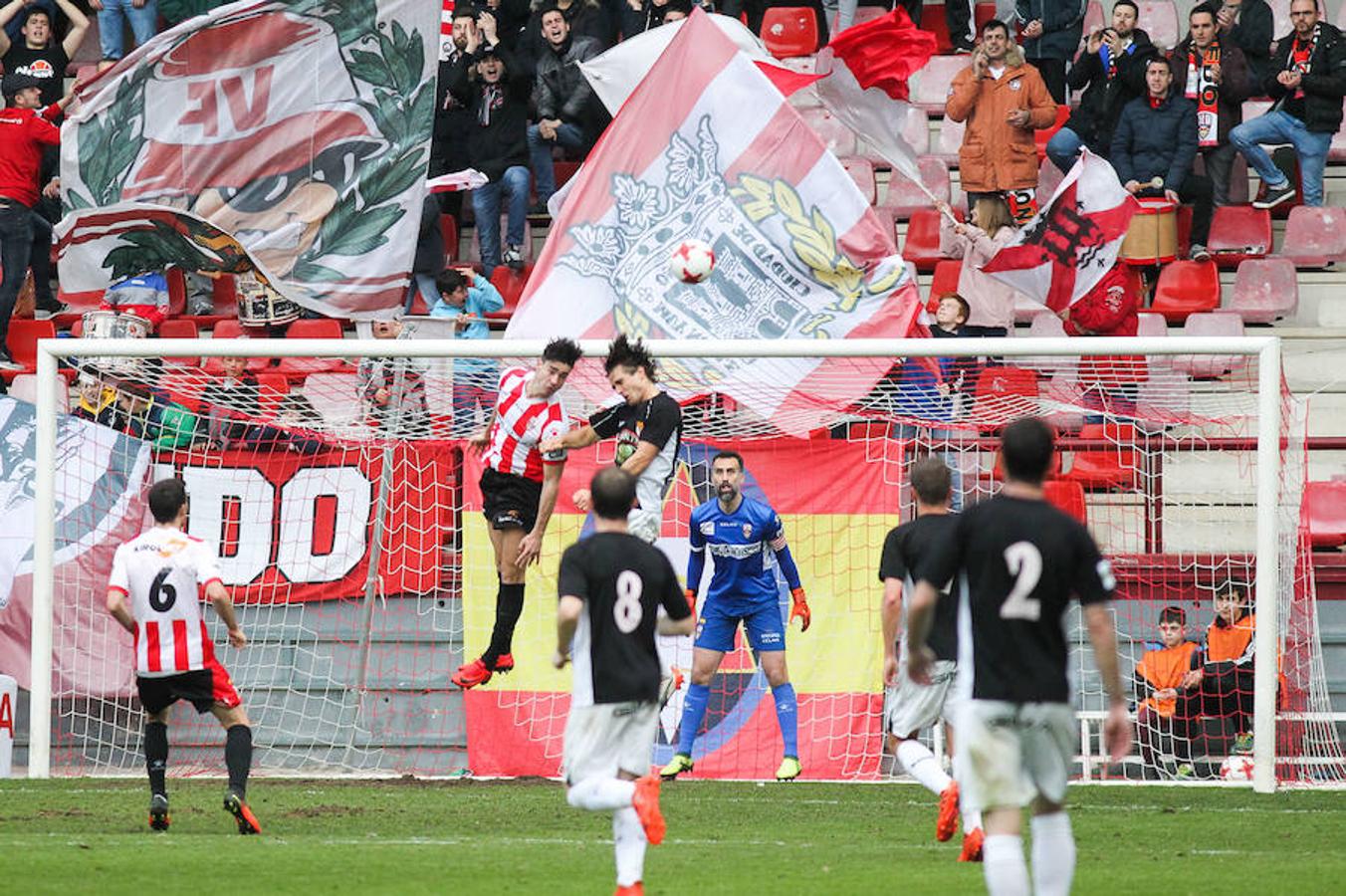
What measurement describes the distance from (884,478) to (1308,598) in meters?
2.91

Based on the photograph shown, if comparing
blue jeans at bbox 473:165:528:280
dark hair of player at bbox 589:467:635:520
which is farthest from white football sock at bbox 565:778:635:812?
blue jeans at bbox 473:165:528:280

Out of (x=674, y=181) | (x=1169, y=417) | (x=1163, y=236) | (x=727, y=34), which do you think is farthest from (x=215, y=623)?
(x=1163, y=236)

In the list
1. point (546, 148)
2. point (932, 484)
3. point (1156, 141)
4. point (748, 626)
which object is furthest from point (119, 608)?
point (1156, 141)

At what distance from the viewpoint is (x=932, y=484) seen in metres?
9.02

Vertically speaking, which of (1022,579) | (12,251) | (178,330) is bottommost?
(1022,579)

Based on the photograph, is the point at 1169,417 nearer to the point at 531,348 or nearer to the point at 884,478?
the point at 884,478

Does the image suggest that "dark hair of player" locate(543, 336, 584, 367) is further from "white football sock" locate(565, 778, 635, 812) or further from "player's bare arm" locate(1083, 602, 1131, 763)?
"player's bare arm" locate(1083, 602, 1131, 763)

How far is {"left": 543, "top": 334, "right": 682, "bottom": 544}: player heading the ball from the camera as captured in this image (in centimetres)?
1048

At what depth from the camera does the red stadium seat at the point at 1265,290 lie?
16.5 meters

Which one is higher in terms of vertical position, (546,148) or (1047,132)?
(1047,132)

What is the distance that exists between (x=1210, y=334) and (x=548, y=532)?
6.03 m

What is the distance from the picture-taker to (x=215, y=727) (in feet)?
45.2

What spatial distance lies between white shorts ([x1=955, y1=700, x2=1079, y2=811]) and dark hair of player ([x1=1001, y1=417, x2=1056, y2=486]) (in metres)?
0.72

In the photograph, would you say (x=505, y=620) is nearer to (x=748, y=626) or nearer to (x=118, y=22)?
(x=748, y=626)
